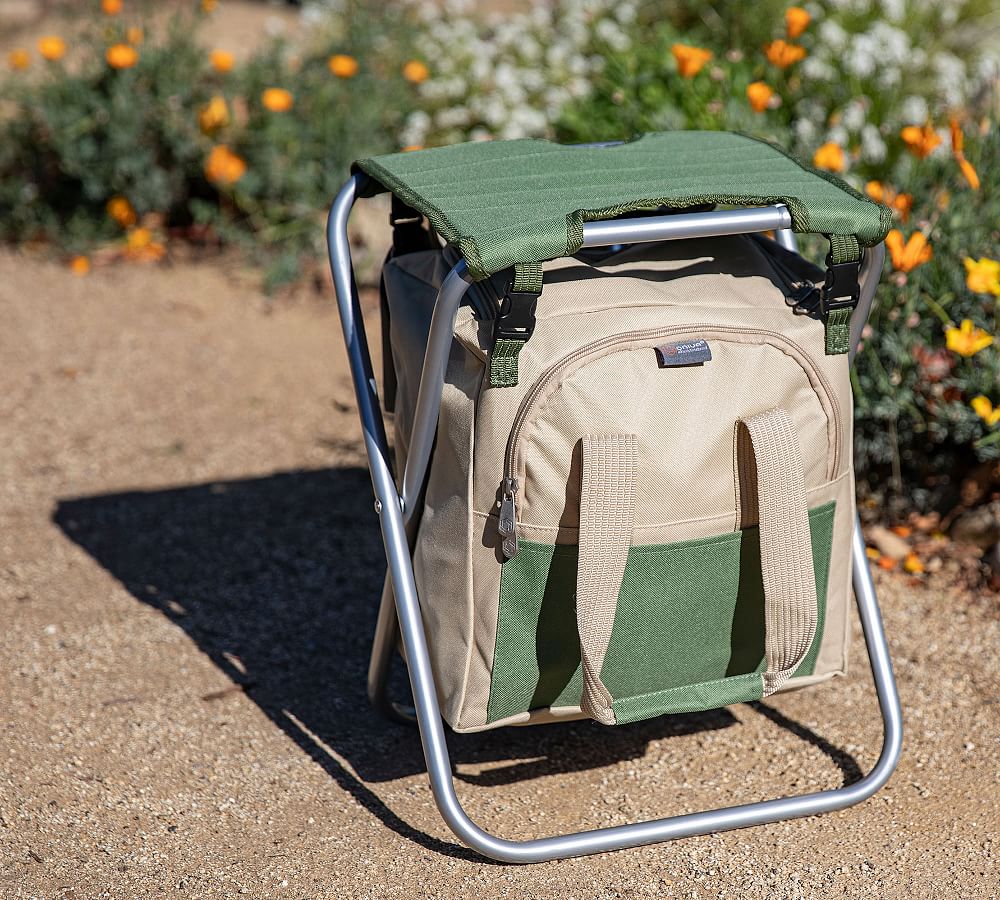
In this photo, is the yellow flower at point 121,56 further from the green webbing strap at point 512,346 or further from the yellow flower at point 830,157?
the green webbing strap at point 512,346

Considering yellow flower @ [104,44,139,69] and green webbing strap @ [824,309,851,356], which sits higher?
green webbing strap @ [824,309,851,356]

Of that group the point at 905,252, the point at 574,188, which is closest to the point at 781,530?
the point at 574,188

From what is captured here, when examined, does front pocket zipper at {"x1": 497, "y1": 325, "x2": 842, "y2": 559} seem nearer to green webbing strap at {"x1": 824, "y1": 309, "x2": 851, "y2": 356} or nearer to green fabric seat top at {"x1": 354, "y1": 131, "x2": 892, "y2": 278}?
green webbing strap at {"x1": 824, "y1": 309, "x2": 851, "y2": 356}

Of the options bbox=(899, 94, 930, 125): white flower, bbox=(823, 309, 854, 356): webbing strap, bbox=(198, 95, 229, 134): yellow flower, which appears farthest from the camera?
bbox=(198, 95, 229, 134): yellow flower

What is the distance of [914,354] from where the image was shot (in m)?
2.83

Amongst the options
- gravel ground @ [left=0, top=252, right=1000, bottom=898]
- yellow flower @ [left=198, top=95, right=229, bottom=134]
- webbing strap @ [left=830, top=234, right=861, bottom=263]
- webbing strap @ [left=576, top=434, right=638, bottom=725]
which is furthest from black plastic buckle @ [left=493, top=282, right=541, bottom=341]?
yellow flower @ [left=198, top=95, right=229, bottom=134]

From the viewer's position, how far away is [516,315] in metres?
1.71

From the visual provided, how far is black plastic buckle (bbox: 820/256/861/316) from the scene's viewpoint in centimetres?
186

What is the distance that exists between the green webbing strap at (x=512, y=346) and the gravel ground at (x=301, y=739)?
85cm

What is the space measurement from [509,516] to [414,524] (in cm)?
27

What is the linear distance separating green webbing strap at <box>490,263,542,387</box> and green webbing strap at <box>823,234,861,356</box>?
0.48 metres

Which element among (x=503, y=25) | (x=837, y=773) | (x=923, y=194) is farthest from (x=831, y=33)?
(x=837, y=773)

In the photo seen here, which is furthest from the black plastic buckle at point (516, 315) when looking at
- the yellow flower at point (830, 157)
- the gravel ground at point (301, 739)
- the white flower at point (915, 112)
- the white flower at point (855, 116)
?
the white flower at point (915, 112)

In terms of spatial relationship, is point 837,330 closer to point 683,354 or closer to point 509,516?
point 683,354
